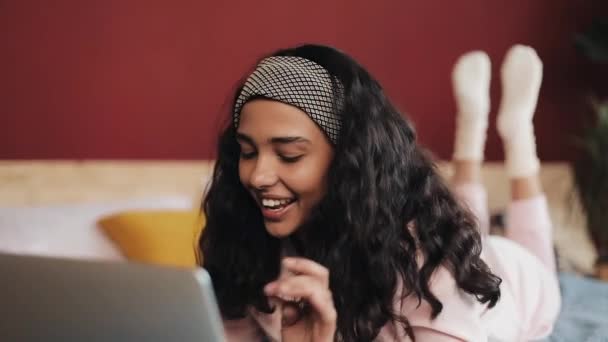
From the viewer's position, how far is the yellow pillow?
1.97 meters

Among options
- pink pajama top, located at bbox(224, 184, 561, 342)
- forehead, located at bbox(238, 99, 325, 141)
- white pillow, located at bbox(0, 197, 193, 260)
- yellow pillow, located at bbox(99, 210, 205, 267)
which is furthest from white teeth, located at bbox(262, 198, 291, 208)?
white pillow, located at bbox(0, 197, 193, 260)

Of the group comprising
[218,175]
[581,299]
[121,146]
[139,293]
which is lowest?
[581,299]

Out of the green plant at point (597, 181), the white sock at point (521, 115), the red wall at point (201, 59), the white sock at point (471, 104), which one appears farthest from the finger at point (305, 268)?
the green plant at point (597, 181)

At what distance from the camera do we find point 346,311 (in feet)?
4.19

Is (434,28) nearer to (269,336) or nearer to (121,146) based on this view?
(121,146)

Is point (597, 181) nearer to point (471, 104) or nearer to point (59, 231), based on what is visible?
point (471, 104)

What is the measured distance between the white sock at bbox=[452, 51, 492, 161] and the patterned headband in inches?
→ 40.2

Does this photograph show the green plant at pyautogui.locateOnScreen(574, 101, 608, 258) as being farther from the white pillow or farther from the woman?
the white pillow

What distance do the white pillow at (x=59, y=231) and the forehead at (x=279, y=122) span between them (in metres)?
0.90

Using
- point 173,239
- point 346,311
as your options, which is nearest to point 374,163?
point 346,311

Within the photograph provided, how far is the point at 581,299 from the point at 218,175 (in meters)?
1.14

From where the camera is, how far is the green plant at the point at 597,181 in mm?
2557

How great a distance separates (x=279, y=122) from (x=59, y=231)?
3.36 ft

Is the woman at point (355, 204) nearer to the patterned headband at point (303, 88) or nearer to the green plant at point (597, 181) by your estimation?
the patterned headband at point (303, 88)
